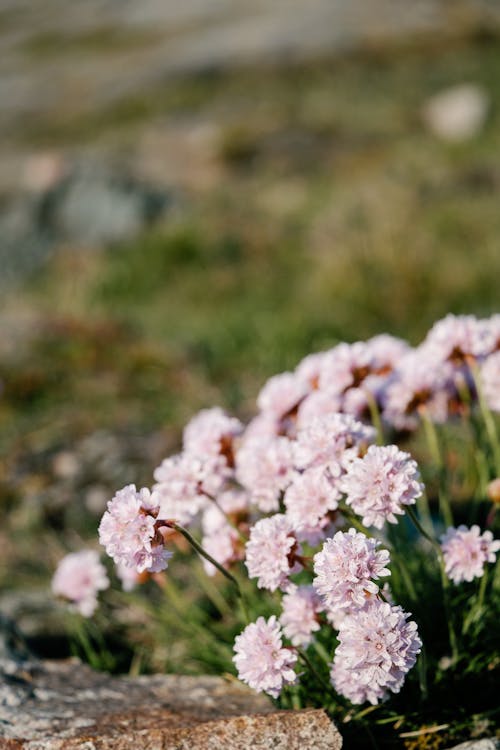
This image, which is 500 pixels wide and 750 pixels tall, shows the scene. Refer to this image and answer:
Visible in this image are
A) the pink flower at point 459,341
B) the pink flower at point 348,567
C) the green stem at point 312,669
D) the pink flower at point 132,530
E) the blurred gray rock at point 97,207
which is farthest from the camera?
the blurred gray rock at point 97,207

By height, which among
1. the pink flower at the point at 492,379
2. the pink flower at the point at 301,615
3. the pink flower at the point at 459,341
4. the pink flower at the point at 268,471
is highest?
the pink flower at the point at 459,341

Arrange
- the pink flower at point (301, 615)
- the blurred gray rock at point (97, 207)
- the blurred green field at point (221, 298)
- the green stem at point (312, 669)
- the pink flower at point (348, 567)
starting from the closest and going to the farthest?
the pink flower at point (348, 567), the green stem at point (312, 669), the pink flower at point (301, 615), the blurred green field at point (221, 298), the blurred gray rock at point (97, 207)

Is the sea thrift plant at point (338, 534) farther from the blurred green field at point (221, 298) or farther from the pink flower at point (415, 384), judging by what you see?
the blurred green field at point (221, 298)

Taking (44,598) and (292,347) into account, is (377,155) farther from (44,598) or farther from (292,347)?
(44,598)

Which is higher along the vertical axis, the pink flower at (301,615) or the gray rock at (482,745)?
the pink flower at (301,615)

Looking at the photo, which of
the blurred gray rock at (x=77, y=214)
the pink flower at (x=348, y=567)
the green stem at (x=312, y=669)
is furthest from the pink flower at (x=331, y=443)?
the blurred gray rock at (x=77, y=214)

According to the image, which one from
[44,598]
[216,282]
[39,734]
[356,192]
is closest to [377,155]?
[356,192]

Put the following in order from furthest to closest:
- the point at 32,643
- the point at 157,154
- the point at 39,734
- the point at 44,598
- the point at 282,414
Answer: the point at 157,154, the point at 44,598, the point at 32,643, the point at 282,414, the point at 39,734

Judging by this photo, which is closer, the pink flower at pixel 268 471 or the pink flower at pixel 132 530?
the pink flower at pixel 132 530
